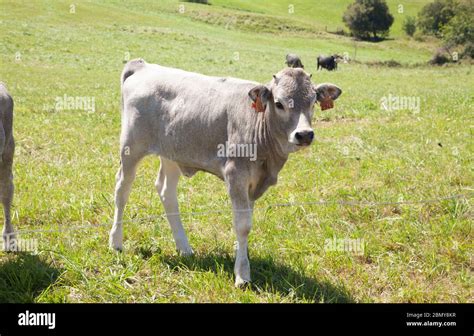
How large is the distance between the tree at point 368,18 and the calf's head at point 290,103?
73503mm

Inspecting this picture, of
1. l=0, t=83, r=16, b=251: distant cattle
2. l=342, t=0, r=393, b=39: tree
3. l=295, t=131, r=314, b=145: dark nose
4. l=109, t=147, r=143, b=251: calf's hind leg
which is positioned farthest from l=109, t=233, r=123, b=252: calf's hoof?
l=342, t=0, r=393, b=39: tree

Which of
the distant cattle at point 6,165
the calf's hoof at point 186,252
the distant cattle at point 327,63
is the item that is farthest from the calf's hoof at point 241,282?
the distant cattle at point 327,63

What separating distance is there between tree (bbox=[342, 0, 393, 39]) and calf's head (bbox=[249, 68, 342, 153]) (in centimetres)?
7350

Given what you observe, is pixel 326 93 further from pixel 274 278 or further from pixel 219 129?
pixel 274 278

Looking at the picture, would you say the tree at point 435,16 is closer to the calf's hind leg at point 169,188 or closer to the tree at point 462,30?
the tree at point 462,30

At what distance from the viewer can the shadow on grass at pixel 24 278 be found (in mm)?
4934

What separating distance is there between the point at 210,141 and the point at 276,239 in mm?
1703

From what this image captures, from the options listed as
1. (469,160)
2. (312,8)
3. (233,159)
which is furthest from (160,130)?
(312,8)

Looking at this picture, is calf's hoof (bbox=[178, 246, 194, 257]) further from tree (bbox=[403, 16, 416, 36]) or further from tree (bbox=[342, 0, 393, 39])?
tree (bbox=[403, 16, 416, 36])

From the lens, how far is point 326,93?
16.7ft

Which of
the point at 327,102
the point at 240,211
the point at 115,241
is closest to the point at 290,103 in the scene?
the point at 327,102

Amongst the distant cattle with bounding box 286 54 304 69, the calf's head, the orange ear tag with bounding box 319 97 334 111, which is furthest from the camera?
the distant cattle with bounding box 286 54 304 69

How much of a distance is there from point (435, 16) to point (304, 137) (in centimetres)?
8310

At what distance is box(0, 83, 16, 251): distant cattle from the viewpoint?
5871 millimetres
